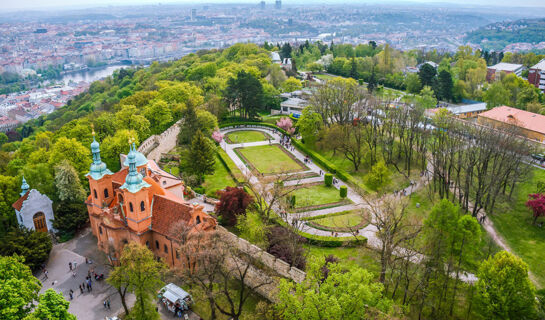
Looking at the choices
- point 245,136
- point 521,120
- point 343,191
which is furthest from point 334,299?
point 521,120

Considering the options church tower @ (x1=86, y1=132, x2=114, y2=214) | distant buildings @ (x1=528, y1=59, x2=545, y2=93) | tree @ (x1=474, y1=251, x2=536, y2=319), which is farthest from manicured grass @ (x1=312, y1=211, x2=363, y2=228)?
distant buildings @ (x1=528, y1=59, x2=545, y2=93)

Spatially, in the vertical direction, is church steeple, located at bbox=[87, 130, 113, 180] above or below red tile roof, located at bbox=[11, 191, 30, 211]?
→ above

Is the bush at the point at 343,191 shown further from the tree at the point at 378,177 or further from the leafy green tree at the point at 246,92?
the leafy green tree at the point at 246,92

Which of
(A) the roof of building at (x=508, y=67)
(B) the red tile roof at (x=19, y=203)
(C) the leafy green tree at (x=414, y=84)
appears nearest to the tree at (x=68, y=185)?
(B) the red tile roof at (x=19, y=203)

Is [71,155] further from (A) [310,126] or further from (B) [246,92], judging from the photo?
(B) [246,92]

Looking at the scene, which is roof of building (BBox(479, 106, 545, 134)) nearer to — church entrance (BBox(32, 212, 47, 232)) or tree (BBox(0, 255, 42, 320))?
church entrance (BBox(32, 212, 47, 232))
